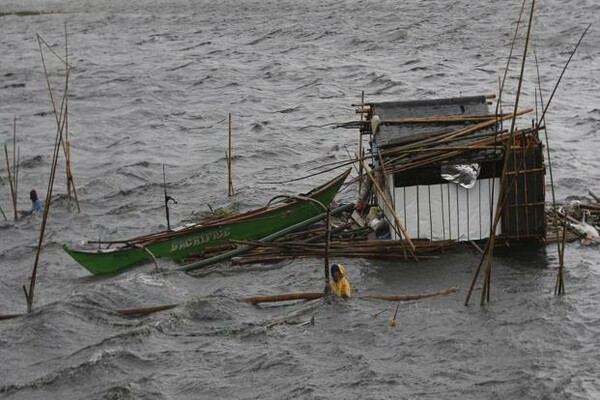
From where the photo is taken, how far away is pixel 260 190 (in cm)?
2362

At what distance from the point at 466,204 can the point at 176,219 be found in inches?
330

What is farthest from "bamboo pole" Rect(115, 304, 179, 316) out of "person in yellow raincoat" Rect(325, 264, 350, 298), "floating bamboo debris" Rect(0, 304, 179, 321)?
"person in yellow raincoat" Rect(325, 264, 350, 298)

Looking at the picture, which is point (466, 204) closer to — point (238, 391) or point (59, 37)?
point (238, 391)

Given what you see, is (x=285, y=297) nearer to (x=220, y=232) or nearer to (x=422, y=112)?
(x=220, y=232)

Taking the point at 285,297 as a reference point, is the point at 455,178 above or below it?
above

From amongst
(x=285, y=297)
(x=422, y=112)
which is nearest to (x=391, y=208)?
(x=422, y=112)

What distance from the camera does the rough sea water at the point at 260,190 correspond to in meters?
13.7

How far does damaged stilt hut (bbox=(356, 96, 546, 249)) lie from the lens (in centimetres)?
1566

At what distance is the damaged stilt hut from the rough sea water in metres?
0.68

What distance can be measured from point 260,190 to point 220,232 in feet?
20.0

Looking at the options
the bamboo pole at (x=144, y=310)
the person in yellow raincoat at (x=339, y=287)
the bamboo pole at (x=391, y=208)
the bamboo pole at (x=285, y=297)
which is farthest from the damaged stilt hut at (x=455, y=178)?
the bamboo pole at (x=144, y=310)

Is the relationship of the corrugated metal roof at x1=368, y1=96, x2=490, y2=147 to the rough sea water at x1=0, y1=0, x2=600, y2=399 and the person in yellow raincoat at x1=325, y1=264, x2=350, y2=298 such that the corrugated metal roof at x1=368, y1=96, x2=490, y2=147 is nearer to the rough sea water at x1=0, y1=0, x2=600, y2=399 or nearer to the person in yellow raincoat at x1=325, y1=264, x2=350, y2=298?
the rough sea water at x1=0, y1=0, x2=600, y2=399

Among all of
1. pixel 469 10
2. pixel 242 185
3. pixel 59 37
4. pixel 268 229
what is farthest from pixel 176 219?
pixel 59 37

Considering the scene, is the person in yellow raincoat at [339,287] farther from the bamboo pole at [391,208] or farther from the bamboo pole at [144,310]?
the bamboo pole at [144,310]
